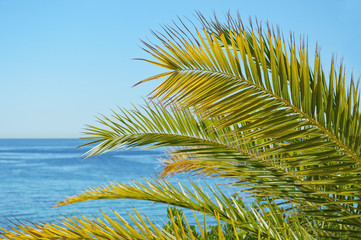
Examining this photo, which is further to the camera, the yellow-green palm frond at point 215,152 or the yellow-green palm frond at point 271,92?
the yellow-green palm frond at point 215,152

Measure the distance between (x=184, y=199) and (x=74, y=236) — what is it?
2.67ft

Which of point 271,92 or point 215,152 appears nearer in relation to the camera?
point 271,92

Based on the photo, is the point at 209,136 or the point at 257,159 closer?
the point at 257,159

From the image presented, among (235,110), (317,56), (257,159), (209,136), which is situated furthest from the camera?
(209,136)

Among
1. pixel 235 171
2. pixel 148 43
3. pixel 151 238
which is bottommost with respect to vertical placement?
pixel 151 238

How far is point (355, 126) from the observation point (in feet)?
6.72

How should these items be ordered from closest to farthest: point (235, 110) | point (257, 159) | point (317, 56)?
point (317, 56)
point (235, 110)
point (257, 159)

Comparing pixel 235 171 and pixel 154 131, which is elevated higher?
pixel 154 131

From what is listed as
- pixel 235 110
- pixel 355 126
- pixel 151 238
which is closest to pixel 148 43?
pixel 235 110

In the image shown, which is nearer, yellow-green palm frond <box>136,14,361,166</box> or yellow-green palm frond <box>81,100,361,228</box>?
yellow-green palm frond <box>136,14,361,166</box>

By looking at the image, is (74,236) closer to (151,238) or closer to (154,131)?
(151,238)

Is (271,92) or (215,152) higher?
(271,92)

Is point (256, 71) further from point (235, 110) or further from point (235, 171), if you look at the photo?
point (235, 171)

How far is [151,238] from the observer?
6.70 feet
